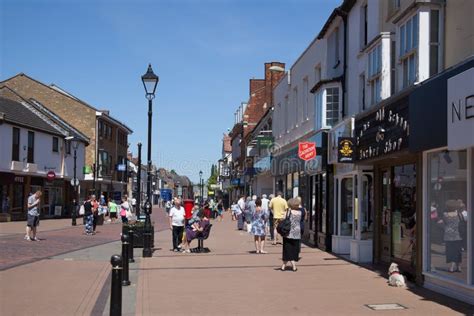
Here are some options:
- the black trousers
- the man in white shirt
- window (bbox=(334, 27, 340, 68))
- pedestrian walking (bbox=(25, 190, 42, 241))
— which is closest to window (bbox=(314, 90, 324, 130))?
window (bbox=(334, 27, 340, 68))

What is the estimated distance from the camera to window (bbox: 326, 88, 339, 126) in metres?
18.9

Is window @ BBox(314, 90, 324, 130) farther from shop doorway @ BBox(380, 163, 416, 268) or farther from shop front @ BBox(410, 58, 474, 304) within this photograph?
shop front @ BBox(410, 58, 474, 304)

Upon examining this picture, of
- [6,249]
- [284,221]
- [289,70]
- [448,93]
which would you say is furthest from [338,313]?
[289,70]

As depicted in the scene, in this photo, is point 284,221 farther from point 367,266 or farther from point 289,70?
point 289,70

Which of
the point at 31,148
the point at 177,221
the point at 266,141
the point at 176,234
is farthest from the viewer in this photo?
the point at 31,148

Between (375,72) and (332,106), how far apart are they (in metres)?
4.84

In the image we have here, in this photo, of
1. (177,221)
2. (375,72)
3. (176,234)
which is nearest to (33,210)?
(176,234)

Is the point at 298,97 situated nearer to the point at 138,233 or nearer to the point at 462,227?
the point at 138,233

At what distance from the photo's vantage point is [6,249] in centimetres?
1819

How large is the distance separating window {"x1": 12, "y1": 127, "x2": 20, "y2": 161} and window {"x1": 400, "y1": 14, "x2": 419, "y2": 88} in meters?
33.4

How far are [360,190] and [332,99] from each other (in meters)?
4.34

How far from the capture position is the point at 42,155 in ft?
148

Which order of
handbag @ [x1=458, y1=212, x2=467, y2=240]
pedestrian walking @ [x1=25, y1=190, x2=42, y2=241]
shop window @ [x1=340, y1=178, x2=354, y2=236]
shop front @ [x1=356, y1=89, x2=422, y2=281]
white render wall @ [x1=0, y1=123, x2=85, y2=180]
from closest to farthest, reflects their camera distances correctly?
handbag @ [x1=458, y1=212, x2=467, y2=240] → shop front @ [x1=356, y1=89, x2=422, y2=281] → shop window @ [x1=340, y1=178, x2=354, y2=236] → pedestrian walking @ [x1=25, y1=190, x2=42, y2=241] → white render wall @ [x1=0, y1=123, x2=85, y2=180]

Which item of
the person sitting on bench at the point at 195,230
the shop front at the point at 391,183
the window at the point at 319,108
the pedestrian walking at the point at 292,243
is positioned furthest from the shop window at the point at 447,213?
the person sitting on bench at the point at 195,230
